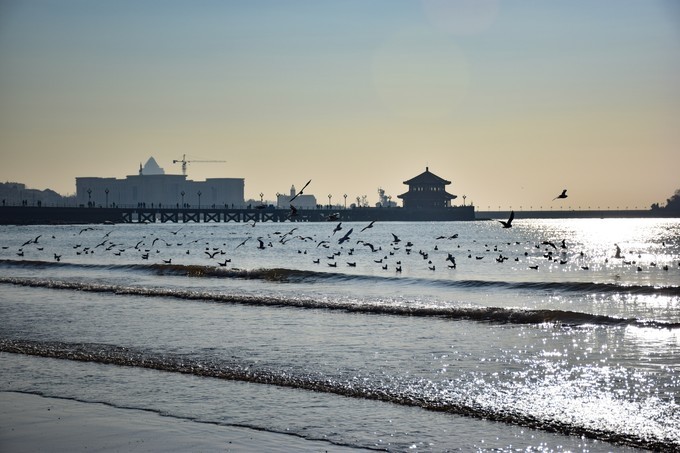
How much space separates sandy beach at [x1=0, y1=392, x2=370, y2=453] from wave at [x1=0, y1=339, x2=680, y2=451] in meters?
2.83

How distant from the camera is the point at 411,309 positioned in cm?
2919

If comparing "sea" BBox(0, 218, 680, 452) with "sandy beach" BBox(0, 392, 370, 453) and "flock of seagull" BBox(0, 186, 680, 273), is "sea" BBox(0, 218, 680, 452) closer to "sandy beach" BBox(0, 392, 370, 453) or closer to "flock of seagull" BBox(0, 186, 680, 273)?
"sandy beach" BBox(0, 392, 370, 453)

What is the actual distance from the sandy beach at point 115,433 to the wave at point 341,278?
1066 inches

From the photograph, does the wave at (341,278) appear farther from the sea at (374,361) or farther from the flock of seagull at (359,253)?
the flock of seagull at (359,253)

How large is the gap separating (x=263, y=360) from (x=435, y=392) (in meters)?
4.84

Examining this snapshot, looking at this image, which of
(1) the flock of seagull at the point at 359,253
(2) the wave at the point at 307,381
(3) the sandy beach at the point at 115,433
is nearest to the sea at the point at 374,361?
(2) the wave at the point at 307,381

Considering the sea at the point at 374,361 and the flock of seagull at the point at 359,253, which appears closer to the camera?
the sea at the point at 374,361

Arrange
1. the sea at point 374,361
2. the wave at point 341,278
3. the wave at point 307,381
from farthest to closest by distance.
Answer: the wave at point 341,278 → the sea at point 374,361 → the wave at point 307,381

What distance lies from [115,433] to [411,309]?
1747cm

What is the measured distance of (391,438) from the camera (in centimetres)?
1230

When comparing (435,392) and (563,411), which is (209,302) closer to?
(435,392)

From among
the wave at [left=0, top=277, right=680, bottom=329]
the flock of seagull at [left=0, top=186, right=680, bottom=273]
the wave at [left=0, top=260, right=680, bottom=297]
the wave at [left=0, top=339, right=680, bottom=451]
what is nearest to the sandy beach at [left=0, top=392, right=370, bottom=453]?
the wave at [left=0, top=339, right=680, bottom=451]

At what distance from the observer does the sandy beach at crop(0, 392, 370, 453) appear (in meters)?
12.0

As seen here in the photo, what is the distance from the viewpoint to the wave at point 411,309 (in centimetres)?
2562
